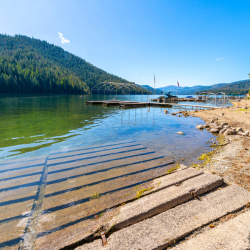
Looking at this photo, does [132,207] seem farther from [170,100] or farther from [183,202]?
[170,100]

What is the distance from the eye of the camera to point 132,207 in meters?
3.29

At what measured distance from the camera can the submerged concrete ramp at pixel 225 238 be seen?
2.26m

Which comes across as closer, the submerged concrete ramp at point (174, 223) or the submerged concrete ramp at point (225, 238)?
the submerged concrete ramp at point (225, 238)

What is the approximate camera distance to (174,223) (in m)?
2.82

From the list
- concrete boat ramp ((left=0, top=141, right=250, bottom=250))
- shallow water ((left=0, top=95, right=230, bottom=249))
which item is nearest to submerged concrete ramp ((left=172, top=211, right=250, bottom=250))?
concrete boat ramp ((left=0, top=141, right=250, bottom=250))

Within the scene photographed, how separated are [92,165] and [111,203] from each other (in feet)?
8.71

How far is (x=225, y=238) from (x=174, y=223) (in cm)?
79

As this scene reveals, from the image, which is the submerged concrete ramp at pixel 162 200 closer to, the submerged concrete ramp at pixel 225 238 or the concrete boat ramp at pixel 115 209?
the concrete boat ramp at pixel 115 209

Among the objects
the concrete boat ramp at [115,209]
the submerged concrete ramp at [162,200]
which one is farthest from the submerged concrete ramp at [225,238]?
the submerged concrete ramp at [162,200]

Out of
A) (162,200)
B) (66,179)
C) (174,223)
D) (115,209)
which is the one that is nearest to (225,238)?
(174,223)

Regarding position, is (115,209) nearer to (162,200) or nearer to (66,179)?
(162,200)

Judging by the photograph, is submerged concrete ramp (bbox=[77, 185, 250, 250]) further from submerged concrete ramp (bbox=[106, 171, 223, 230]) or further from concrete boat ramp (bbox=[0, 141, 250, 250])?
submerged concrete ramp (bbox=[106, 171, 223, 230])

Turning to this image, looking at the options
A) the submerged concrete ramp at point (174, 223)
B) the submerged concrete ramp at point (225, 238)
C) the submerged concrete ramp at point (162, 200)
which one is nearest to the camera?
the submerged concrete ramp at point (225, 238)

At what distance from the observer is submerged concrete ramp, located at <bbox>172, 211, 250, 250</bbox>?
2262mm
